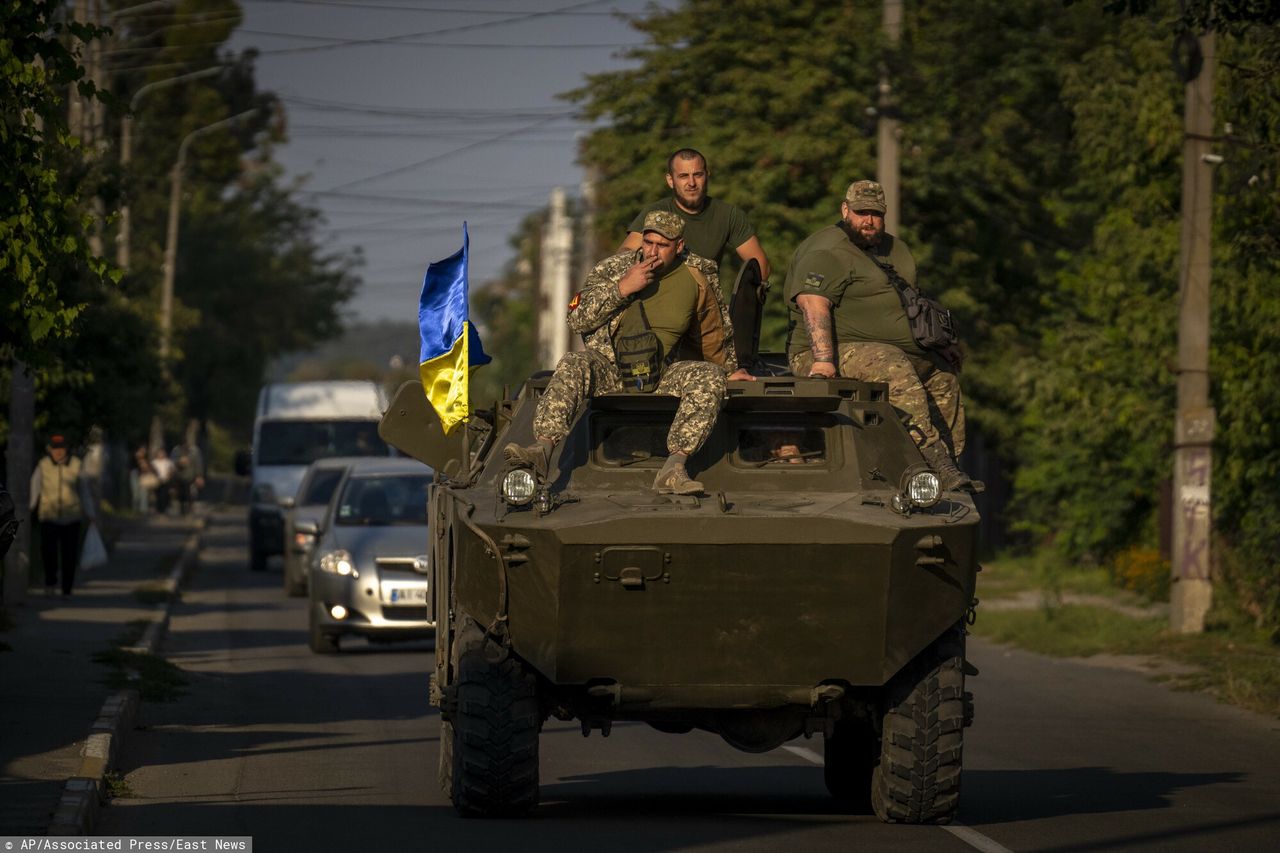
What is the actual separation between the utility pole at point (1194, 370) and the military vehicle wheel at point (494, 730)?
12.8 metres

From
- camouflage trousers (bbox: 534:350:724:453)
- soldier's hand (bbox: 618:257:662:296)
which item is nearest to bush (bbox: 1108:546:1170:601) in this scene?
soldier's hand (bbox: 618:257:662:296)

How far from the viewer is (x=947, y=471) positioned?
10.7 meters

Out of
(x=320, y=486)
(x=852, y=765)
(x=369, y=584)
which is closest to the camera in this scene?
(x=852, y=765)

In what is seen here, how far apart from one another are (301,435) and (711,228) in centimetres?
2300

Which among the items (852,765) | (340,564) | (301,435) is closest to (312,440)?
(301,435)

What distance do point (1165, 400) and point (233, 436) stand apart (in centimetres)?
7634

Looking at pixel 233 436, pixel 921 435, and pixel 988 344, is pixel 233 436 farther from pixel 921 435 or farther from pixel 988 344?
pixel 921 435

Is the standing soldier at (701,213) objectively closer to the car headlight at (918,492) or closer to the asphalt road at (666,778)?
the car headlight at (918,492)

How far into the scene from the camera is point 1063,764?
44.0ft

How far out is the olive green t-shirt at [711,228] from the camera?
12.3 meters

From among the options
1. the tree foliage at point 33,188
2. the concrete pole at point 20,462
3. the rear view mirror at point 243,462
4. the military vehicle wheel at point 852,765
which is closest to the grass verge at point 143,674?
the tree foliage at point 33,188

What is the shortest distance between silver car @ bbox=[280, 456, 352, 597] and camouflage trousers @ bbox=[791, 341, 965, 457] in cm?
1588

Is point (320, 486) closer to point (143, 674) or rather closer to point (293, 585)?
point (293, 585)

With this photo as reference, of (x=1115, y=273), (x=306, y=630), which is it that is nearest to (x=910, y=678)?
(x=306, y=630)
